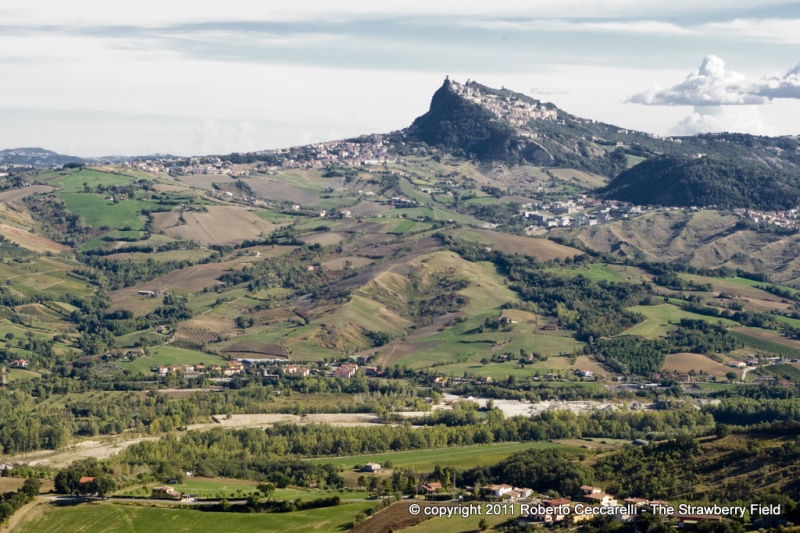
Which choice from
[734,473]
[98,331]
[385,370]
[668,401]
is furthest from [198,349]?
[734,473]

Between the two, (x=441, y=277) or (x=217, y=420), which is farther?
(x=441, y=277)

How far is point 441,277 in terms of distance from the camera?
18238 centimetres

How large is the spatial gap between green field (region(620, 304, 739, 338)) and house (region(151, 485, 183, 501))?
82.5m

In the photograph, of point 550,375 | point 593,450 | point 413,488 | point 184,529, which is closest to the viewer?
point 184,529

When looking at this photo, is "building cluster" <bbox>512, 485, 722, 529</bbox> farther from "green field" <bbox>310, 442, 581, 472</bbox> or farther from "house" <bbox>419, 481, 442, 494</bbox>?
"green field" <bbox>310, 442, 581, 472</bbox>

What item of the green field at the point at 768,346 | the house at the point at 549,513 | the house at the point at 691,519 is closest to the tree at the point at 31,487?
the house at the point at 549,513

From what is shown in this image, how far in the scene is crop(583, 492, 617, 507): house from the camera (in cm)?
7498

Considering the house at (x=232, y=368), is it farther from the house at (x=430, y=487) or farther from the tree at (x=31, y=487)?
the house at (x=430, y=487)

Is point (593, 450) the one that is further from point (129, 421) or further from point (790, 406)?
point (129, 421)

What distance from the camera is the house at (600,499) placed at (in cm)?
7498

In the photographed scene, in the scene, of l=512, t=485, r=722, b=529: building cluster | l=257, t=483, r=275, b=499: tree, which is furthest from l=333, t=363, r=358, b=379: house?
l=512, t=485, r=722, b=529: building cluster

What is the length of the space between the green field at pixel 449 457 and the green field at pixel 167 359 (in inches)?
1819

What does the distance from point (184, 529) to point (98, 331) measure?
289 feet

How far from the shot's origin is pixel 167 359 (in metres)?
146
